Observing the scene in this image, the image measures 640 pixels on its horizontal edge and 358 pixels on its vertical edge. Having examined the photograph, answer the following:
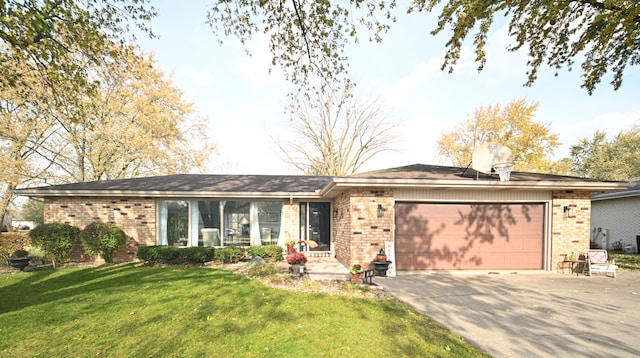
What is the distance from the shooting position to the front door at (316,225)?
437 inches

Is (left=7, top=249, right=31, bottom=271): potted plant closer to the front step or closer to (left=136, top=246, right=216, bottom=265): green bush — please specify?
(left=136, top=246, right=216, bottom=265): green bush

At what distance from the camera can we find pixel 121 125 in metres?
18.5

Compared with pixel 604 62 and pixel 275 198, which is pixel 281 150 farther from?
pixel 604 62

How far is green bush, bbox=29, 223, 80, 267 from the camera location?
29.1 feet

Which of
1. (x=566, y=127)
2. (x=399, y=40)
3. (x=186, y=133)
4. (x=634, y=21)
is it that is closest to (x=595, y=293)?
(x=634, y=21)

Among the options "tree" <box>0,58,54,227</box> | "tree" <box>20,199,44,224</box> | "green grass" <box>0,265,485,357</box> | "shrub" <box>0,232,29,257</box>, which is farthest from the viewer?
"tree" <box>20,199,44,224</box>

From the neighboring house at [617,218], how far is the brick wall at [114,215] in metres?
20.7

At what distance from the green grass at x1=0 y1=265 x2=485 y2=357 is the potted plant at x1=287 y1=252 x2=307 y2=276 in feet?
3.62

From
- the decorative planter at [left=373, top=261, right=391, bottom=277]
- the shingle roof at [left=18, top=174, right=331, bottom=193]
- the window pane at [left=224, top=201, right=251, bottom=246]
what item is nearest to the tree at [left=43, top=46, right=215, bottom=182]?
the shingle roof at [left=18, top=174, right=331, bottom=193]

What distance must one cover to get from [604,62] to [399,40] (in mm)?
6609

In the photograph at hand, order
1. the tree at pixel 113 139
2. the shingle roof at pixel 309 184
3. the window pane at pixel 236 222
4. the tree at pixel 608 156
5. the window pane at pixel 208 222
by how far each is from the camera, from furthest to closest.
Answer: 1. the tree at pixel 608 156
2. the tree at pixel 113 139
3. the window pane at pixel 236 222
4. the window pane at pixel 208 222
5. the shingle roof at pixel 309 184

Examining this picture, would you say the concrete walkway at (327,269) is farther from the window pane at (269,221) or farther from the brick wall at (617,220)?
the brick wall at (617,220)

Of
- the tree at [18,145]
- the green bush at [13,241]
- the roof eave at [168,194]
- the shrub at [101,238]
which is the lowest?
the green bush at [13,241]

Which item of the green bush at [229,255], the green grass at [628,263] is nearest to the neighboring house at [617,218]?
the green grass at [628,263]
